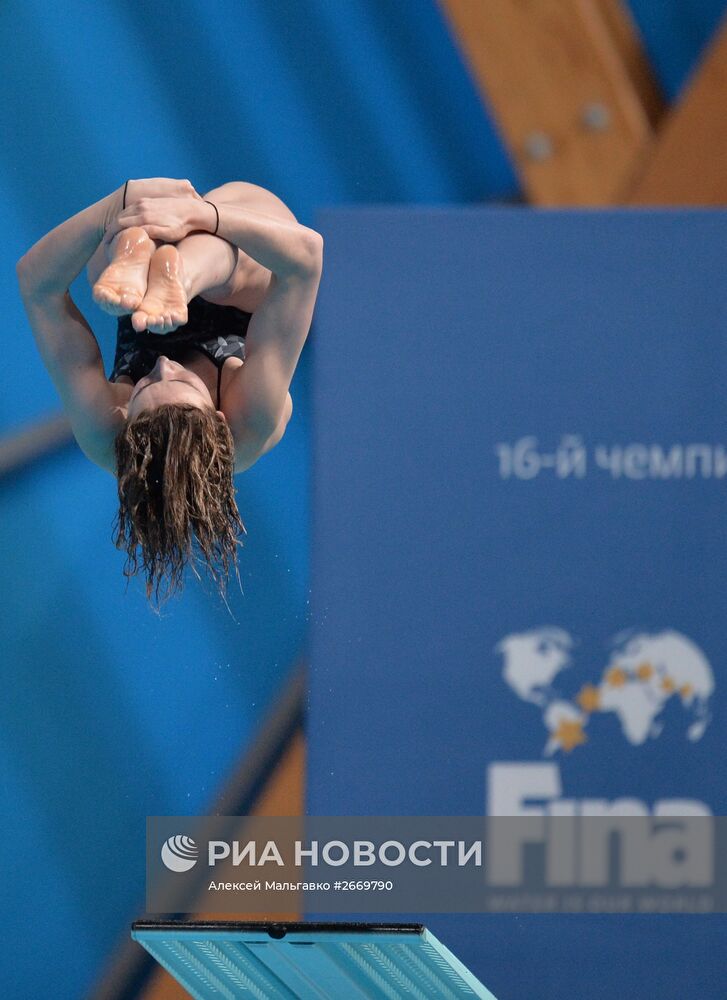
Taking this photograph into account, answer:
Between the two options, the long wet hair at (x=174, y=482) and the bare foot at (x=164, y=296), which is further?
the long wet hair at (x=174, y=482)

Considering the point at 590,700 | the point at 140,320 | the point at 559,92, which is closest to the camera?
the point at 140,320

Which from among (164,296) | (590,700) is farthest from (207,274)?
(590,700)

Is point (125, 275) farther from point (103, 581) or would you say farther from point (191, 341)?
point (103, 581)

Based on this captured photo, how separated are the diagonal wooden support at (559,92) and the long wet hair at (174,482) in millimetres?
2025

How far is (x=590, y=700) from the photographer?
11.3 ft

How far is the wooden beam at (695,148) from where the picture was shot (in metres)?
4.05

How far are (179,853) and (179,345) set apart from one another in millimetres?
1477

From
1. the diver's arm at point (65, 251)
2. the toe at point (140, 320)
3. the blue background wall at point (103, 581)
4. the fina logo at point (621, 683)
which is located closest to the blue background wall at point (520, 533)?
the fina logo at point (621, 683)

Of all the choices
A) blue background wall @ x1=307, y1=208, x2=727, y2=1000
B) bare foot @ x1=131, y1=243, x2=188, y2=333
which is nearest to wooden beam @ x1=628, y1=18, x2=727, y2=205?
blue background wall @ x1=307, y1=208, x2=727, y2=1000

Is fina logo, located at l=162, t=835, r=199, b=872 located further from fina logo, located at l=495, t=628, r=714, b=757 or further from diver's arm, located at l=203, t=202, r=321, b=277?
diver's arm, located at l=203, t=202, r=321, b=277

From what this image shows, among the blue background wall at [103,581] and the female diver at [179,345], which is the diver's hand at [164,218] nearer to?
the female diver at [179,345]

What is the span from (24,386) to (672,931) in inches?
73.7

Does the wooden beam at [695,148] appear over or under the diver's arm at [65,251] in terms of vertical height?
over

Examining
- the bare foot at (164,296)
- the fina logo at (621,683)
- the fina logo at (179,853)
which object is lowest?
the fina logo at (179,853)
